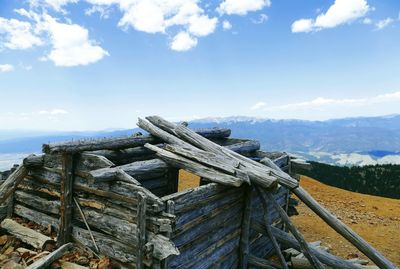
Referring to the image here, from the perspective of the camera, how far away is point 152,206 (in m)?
6.16

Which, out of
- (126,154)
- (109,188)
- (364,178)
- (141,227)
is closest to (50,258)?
(109,188)

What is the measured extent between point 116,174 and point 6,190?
3721mm

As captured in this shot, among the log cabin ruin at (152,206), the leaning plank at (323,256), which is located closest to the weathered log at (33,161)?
the log cabin ruin at (152,206)

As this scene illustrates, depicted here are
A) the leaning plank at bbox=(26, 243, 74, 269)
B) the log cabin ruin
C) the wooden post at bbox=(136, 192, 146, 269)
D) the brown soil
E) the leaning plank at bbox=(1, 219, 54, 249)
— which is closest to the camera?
the wooden post at bbox=(136, 192, 146, 269)

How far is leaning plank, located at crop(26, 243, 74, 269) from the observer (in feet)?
22.2

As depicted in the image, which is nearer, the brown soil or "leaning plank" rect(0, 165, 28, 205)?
"leaning plank" rect(0, 165, 28, 205)

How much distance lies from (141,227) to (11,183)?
433 centimetres

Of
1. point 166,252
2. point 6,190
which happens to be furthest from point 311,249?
point 6,190

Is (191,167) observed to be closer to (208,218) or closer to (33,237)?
(208,218)

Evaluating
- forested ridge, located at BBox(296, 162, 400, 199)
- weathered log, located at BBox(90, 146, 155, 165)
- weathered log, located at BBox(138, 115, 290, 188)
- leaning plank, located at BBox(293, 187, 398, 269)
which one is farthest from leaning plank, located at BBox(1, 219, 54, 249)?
forested ridge, located at BBox(296, 162, 400, 199)

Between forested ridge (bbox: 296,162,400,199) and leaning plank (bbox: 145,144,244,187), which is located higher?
leaning plank (bbox: 145,144,244,187)

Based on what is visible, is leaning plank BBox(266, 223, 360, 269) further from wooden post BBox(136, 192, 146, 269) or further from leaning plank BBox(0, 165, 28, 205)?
leaning plank BBox(0, 165, 28, 205)

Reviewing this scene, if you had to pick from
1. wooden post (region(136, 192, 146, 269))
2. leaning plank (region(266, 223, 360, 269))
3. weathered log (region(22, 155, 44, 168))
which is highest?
weathered log (region(22, 155, 44, 168))

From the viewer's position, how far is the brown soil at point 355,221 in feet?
43.1
